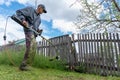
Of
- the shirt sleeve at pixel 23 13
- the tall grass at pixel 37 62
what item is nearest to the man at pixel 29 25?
the shirt sleeve at pixel 23 13

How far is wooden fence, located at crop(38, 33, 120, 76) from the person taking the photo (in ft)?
35.2

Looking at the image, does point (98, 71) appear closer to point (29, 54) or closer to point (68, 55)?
point (68, 55)

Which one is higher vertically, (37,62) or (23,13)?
(23,13)

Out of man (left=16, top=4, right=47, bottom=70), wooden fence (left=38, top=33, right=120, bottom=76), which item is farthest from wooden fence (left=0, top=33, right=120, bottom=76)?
man (left=16, top=4, right=47, bottom=70)

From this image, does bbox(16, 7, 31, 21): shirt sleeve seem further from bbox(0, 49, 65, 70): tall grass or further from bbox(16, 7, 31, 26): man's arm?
bbox(0, 49, 65, 70): tall grass

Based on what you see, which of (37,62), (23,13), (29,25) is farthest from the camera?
(37,62)

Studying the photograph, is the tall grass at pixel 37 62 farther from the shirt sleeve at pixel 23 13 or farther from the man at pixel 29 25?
the shirt sleeve at pixel 23 13

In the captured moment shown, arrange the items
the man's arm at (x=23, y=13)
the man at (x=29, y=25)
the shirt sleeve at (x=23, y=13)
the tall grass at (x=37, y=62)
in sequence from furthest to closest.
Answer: the tall grass at (x=37, y=62), the man at (x=29, y=25), the shirt sleeve at (x=23, y=13), the man's arm at (x=23, y=13)

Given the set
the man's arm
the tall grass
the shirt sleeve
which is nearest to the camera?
the man's arm

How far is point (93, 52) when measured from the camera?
37.1 feet

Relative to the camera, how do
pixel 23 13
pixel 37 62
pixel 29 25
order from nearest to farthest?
pixel 23 13 → pixel 29 25 → pixel 37 62

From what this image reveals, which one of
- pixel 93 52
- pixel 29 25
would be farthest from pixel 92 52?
pixel 29 25

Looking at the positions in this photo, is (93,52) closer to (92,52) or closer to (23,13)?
(92,52)

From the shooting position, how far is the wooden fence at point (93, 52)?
1074 cm
